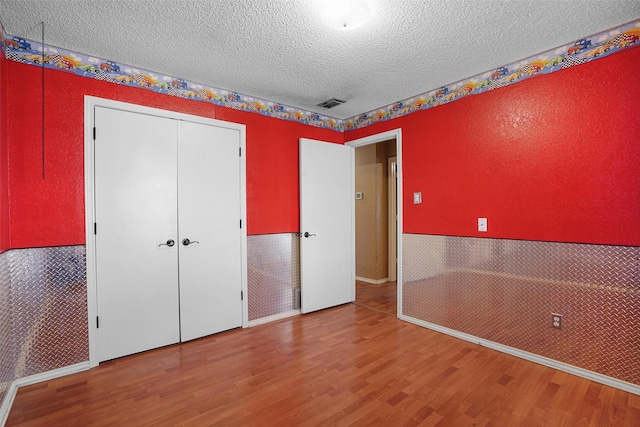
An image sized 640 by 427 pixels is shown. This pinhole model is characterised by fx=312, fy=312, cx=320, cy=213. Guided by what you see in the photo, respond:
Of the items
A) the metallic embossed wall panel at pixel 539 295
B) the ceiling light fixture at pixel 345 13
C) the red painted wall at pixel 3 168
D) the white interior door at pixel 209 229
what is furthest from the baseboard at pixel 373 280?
the red painted wall at pixel 3 168

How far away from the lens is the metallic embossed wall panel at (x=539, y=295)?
2273 millimetres

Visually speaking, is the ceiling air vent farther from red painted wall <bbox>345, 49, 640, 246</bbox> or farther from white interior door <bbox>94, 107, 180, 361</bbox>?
white interior door <bbox>94, 107, 180, 361</bbox>

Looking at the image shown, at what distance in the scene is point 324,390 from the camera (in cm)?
226

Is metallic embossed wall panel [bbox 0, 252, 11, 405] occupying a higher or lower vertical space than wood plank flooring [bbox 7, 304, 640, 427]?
higher

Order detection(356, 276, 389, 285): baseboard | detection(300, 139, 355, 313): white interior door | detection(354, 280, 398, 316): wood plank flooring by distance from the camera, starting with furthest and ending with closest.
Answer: detection(356, 276, 389, 285): baseboard → detection(354, 280, 398, 316): wood plank flooring → detection(300, 139, 355, 313): white interior door

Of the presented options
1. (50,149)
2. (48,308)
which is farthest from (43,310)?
(50,149)

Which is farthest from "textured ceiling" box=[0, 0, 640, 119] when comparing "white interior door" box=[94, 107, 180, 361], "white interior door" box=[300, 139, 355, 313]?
"white interior door" box=[300, 139, 355, 313]

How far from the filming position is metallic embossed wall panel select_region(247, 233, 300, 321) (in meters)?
3.56

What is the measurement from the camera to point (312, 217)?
3979 mm

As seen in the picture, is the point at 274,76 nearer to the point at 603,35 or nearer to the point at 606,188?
the point at 603,35

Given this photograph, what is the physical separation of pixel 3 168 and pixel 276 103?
8.31 feet

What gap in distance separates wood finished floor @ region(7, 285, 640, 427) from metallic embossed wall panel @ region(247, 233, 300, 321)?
58 centimetres

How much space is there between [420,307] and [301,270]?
146cm

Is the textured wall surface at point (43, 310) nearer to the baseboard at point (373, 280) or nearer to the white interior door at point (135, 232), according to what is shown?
the white interior door at point (135, 232)
